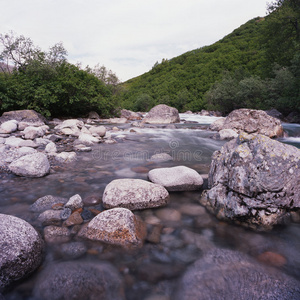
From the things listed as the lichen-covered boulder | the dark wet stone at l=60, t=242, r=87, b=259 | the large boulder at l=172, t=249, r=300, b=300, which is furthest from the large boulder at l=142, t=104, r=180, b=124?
the large boulder at l=172, t=249, r=300, b=300

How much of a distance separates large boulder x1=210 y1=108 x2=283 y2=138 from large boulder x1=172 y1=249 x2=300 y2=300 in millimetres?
10646

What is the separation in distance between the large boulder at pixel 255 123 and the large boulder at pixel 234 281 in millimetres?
10646

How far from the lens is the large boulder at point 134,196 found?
310cm

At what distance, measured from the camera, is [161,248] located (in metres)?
2.37

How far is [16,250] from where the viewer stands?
1840 mm

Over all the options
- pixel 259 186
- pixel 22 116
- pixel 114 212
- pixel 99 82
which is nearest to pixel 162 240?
pixel 114 212

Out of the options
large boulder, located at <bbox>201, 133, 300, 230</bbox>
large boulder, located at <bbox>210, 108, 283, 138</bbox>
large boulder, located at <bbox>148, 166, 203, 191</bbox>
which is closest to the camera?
large boulder, located at <bbox>201, 133, 300, 230</bbox>

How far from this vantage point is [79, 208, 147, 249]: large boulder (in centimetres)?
236

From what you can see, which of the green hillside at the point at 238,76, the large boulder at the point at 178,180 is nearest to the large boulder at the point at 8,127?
the large boulder at the point at 178,180

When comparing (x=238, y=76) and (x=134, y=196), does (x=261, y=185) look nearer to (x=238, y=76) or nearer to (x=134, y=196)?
(x=134, y=196)

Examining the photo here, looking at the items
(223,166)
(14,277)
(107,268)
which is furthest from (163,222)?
(14,277)

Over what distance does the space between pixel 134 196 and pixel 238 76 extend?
38.8m

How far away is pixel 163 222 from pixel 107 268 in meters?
1.03

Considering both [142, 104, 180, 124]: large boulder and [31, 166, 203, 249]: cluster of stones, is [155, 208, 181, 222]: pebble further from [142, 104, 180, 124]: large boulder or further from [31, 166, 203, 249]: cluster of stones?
[142, 104, 180, 124]: large boulder
